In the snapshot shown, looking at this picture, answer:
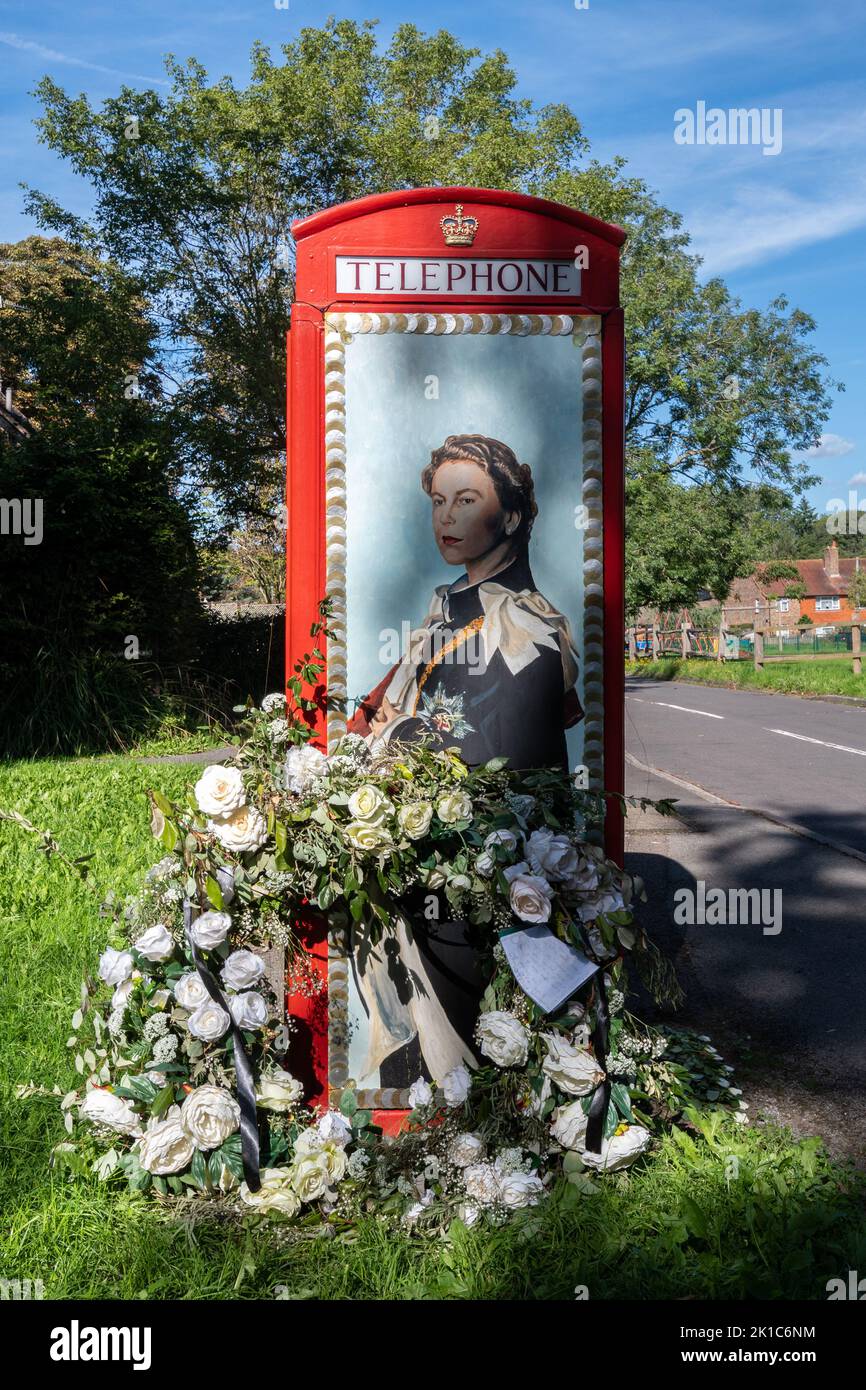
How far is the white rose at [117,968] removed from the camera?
124 inches

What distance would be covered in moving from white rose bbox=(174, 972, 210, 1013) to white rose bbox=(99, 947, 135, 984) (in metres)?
0.22

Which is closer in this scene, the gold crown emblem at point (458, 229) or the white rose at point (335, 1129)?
the white rose at point (335, 1129)

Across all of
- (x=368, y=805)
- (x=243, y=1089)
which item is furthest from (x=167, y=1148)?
(x=368, y=805)

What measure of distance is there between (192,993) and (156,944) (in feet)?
0.60

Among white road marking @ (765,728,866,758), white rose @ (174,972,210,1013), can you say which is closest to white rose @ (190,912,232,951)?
white rose @ (174,972,210,1013)

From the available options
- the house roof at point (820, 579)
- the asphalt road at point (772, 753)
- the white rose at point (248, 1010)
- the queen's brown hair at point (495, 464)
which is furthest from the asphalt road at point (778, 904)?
the house roof at point (820, 579)

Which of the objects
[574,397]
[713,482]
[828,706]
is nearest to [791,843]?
[574,397]

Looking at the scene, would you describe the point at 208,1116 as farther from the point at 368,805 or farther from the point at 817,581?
the point at 817,581

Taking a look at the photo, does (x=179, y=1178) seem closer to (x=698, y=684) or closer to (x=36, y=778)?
(x=36, y=778)

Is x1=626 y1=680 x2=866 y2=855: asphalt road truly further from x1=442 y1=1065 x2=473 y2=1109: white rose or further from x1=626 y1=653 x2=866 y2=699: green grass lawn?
x1=442 y1=1065 x2=473 y2=1109: white rose

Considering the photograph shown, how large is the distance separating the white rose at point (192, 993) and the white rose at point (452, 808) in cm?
79

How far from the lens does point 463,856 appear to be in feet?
10.2

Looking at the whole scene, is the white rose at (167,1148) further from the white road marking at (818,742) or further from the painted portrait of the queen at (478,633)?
the white road marking at (818,742)
